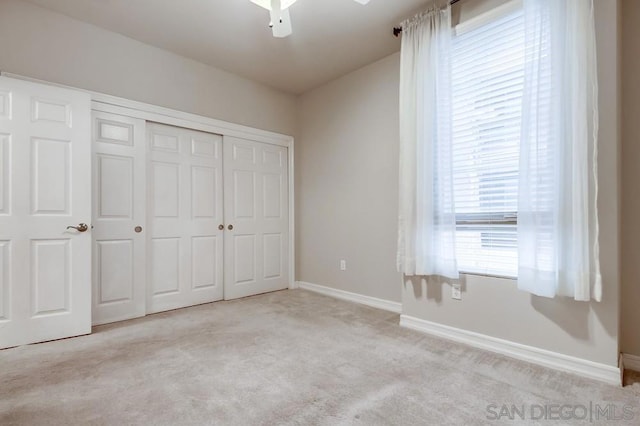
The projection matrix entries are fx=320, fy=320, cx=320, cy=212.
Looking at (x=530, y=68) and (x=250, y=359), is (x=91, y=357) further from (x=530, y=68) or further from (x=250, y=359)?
A: (x=530, y=68)

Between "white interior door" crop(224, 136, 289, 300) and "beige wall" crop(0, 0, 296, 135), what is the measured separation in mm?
421

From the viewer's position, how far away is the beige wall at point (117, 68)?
106 inches

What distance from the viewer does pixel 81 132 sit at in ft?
9.13

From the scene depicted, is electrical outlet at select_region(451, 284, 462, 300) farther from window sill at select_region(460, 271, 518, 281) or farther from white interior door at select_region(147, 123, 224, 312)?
white interior door at select_region(147, 123, 224, 312)

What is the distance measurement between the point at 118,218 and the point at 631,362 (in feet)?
14.1

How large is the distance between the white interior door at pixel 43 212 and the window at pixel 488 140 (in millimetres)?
3219

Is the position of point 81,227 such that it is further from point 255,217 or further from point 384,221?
point 384,221

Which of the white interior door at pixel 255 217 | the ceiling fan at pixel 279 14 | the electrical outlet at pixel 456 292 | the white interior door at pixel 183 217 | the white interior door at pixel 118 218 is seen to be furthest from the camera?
the white interior door at pixel 255 217

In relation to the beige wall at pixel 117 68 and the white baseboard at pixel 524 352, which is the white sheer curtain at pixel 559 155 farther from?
the beige wall at pixel 117 68

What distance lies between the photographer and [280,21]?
231 cm

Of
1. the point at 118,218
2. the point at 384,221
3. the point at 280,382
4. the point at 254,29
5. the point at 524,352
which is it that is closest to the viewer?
the point at 280,382

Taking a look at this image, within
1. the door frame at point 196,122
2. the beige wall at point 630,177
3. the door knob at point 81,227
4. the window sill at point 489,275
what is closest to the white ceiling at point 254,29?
the door frame at point 196,122

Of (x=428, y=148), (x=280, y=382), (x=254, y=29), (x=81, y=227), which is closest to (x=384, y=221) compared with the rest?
(x=428, y=148)

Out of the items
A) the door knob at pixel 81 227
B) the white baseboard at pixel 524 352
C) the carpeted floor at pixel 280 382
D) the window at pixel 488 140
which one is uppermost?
the window at pixel 488 140
